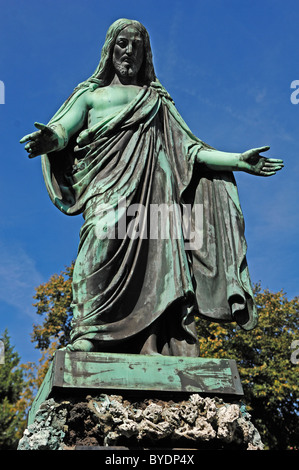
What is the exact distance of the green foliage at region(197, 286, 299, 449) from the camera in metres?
21.7

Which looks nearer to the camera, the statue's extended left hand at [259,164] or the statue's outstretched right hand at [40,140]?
the statue's outstretched right hand at [40,140]

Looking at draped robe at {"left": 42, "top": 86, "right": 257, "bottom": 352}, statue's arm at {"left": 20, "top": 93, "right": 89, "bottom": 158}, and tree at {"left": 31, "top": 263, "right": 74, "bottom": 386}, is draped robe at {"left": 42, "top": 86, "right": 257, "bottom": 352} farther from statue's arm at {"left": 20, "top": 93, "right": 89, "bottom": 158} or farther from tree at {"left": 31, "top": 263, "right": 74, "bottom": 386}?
tree at {"left": 31, "top": 263, "right": 74, "bottom": 386}

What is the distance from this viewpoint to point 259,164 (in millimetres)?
5742

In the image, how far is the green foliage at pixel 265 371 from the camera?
21703 millimetres

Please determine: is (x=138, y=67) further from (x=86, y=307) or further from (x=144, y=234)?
(x=86, y=307)

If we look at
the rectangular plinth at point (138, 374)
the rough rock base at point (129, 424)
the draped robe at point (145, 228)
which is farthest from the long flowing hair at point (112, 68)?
the rough rock base at point (129, 424)

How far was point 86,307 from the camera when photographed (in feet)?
15.6

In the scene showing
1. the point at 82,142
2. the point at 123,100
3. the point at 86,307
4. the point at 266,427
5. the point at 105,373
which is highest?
the point at 266,427

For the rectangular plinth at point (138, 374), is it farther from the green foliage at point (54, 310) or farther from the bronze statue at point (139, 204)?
the green foliage at point (54, 310)

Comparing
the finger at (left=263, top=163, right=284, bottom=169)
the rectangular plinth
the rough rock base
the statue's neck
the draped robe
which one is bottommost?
the rough rock base

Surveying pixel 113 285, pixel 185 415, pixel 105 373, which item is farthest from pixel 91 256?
pixel 185 415

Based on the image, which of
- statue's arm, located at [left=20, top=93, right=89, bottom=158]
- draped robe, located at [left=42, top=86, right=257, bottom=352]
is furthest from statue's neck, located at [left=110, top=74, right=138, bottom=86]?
statue's arm, located at [left=20, top=93, right=89, bottom=158]

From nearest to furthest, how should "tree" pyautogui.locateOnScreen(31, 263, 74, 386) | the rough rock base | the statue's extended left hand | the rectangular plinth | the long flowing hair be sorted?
the rough rock base < the rectangular plinth < the statue's extended left hand < the long flowing hair < "tree" pyautogui.locateOnScreen(31, 263, 74, 386)

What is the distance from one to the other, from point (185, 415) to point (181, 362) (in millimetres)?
429
